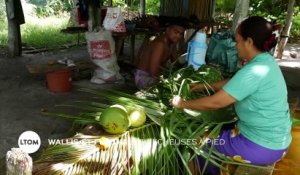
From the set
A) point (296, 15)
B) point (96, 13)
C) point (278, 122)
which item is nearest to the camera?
point (278, 122)

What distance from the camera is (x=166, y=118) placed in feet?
7.85

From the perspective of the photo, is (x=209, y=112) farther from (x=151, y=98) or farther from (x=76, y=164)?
(x=76, y=164)

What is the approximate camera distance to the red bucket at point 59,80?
527 cm

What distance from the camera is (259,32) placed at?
208cm

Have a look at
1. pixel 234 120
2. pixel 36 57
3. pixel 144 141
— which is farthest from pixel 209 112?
pixel 36 57

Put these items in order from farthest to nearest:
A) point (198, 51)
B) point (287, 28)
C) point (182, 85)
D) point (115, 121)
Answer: point (287, 28), point (198, 51), point (182, 85), point (115, 121)

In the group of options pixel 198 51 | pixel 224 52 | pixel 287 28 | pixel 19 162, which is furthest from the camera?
pixel 287 28

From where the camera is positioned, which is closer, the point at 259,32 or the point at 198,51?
the point at 259,32

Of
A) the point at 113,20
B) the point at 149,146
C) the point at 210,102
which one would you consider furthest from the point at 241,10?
the point at 149,146

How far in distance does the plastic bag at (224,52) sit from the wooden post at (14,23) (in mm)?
4511

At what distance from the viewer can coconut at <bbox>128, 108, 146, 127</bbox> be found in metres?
2.32

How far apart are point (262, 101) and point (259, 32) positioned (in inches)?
16.3

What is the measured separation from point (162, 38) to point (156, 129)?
6.97ft

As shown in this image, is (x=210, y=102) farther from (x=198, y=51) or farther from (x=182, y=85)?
(x=198, y=51)
